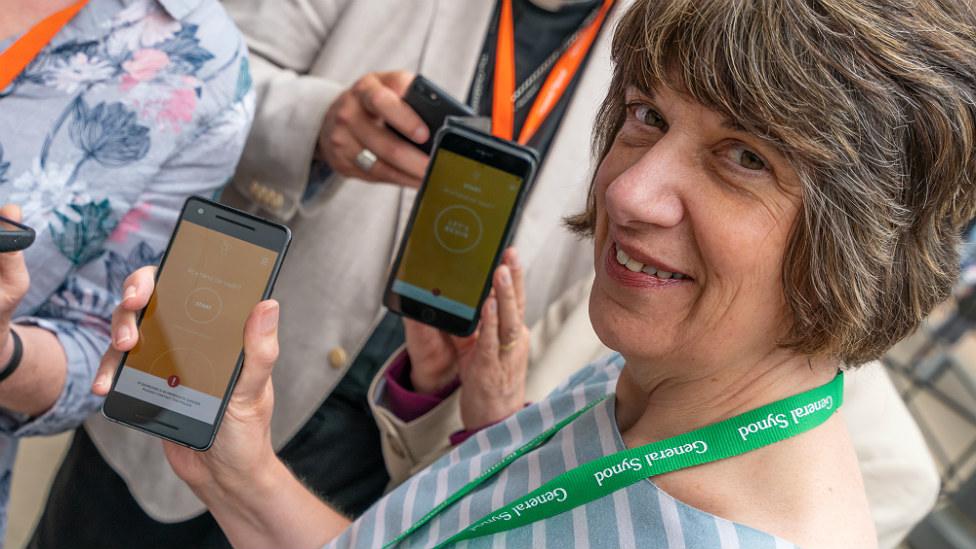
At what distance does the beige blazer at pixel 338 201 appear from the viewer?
1786 millimetres

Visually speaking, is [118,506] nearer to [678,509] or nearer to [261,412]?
[261,412]

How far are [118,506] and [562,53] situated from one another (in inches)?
49.0

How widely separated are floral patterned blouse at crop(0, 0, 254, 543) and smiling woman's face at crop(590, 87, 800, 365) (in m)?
0.69

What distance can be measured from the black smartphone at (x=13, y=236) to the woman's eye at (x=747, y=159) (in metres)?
0.81

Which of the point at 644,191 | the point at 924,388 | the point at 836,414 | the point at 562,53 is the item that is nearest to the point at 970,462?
the point at 924,388

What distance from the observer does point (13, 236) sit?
108 cm

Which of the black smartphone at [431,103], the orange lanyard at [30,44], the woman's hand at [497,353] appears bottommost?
the woman's hand at [497,353]

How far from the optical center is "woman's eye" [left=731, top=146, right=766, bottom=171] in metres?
0.96

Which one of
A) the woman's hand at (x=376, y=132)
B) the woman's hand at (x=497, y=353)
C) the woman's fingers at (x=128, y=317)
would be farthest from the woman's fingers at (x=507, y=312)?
the woman's fingers at (x=128, y=317)

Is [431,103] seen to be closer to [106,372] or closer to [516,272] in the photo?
[516,272]

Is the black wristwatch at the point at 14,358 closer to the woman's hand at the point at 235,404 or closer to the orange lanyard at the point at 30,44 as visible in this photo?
the woman's hand at the point at 235,404

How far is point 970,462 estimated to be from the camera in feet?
13.9

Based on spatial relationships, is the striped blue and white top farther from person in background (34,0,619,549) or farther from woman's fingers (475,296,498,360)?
person in background (34,0,619,549)

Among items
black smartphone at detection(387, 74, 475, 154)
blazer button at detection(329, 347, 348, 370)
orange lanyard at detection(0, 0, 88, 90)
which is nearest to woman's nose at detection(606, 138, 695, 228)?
black smartphone at detection(387, 74, 475, 154)
